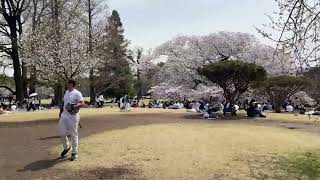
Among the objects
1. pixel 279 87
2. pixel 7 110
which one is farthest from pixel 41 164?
pixel 7 110

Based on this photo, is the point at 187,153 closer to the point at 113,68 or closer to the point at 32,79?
the point at 32,79

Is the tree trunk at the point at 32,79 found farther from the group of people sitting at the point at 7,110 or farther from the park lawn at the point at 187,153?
the park lawn at the point at 187,153

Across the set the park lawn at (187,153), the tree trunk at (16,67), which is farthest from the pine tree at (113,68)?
the park lawn at (187,153)

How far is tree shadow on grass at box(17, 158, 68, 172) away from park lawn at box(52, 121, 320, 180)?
0.88 feet

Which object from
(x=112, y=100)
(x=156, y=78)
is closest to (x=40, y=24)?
(x=156, y=78)

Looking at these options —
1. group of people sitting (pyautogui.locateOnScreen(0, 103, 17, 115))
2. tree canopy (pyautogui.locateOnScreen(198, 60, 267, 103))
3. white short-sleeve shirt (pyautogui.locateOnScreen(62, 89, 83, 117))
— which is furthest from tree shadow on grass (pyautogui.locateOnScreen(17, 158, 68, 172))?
group of people sitting (pyautogui.locateOnScreen(0, 103, 17, 115))

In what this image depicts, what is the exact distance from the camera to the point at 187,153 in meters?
12.6

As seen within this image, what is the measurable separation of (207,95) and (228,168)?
43.1 meters

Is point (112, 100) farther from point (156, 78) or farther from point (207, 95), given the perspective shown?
point (207, 95)

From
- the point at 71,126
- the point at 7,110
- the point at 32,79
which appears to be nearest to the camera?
the point at 71,126

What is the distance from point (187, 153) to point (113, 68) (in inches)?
2099

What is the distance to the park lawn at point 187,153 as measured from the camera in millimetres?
10398

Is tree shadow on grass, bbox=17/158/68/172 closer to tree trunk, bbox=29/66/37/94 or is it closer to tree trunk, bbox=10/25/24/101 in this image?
tree trunk, bbox=29/66/37/94

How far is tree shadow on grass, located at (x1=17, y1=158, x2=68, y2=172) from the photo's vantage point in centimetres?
1088
